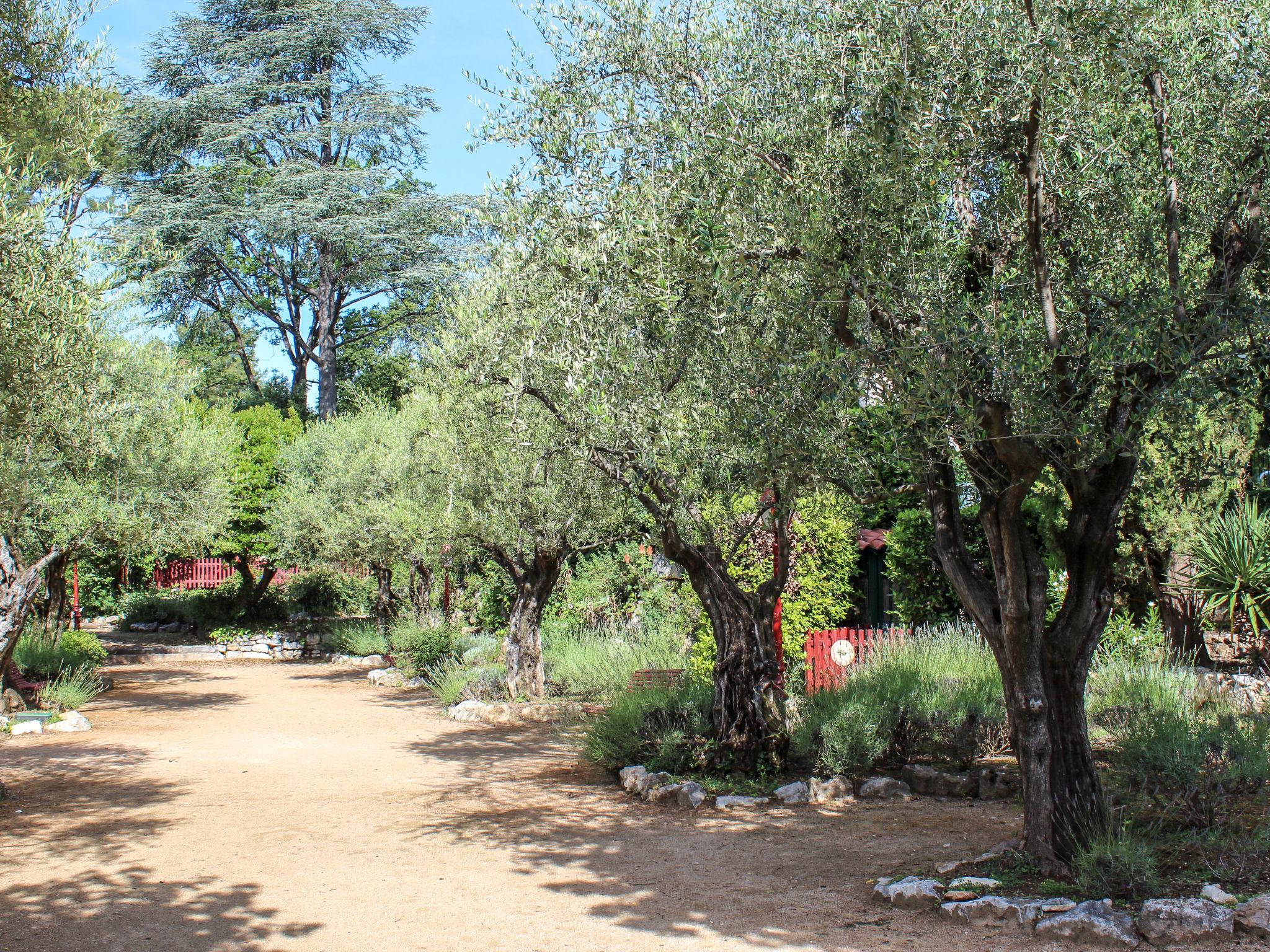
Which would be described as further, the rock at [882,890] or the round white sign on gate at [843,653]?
the round white sign on gate at [843,653]

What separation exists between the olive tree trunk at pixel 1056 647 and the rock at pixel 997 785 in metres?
2.76

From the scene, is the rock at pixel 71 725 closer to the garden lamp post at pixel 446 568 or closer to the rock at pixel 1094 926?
the garden lamp post at pixel 446 568

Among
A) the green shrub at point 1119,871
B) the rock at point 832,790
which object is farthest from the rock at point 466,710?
the green shrub at point 1119,871

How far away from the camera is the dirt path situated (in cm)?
556

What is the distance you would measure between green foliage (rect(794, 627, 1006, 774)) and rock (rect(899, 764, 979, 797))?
0.36m

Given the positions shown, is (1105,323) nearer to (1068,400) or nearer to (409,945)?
(1068,400)

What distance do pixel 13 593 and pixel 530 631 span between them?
661 centimetres

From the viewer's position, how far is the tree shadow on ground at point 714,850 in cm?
566

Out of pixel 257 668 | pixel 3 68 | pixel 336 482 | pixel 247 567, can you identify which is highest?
pixel 3 68

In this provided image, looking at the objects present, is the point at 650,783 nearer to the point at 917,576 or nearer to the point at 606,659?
the point at 606,659

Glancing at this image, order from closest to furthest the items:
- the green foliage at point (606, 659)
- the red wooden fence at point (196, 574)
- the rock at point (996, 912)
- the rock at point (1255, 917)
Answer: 1. the rock at point (1255, 917)
2. the rock at point (996, 912)
3. the green foliage at point (606, 659)
4. the red wooden fence at point (196, 574)

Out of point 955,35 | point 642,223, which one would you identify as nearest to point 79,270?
point 642,223

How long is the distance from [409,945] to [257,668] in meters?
19.4

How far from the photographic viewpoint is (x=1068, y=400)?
217 inches
